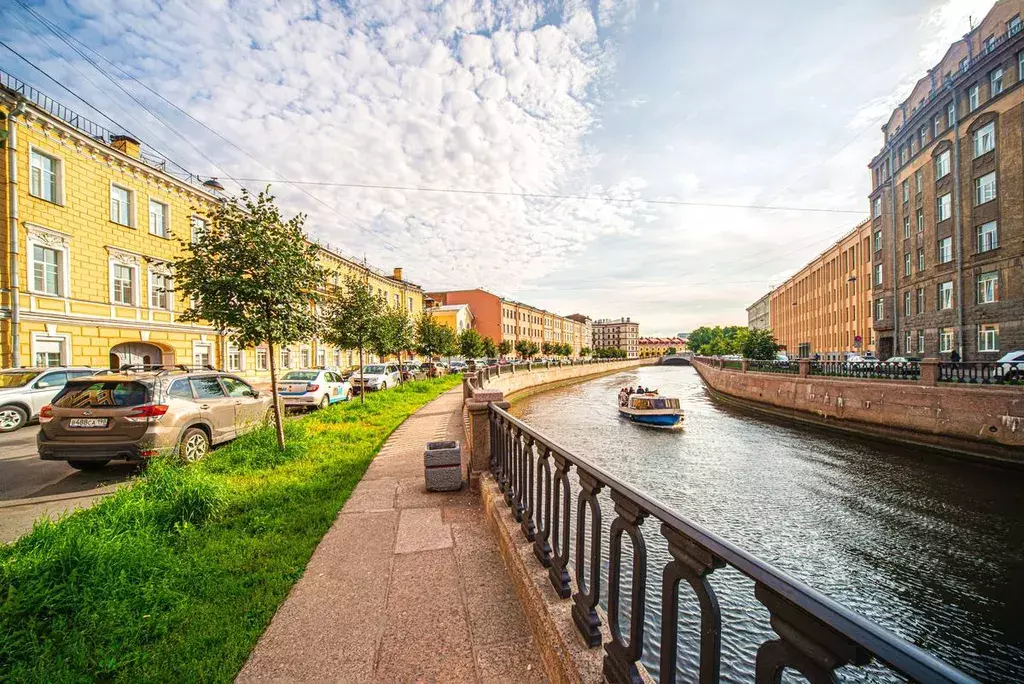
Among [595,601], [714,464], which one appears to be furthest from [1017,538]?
[595,601]

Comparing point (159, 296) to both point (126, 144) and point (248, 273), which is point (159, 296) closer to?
point (126, 144)

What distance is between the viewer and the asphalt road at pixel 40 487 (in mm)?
5162

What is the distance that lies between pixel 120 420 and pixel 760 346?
39.5 metres

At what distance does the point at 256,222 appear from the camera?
7973 mm

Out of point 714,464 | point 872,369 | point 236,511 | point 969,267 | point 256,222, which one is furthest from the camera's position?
point 969,267

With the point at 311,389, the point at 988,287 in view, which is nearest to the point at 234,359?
the point at 311,389

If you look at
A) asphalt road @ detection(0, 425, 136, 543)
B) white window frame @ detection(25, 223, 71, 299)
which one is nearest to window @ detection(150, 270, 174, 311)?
white window frame @ detection(25, 223, 71, 299)

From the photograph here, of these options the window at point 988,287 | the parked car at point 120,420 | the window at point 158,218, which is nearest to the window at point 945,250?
the window at point 988,287

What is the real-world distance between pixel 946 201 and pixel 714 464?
2685 centimetres

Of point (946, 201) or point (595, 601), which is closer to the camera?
point (595, 601)

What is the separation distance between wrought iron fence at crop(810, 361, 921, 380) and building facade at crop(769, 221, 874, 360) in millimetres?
17353

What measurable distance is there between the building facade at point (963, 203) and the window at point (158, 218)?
136 feet

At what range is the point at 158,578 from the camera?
3.42 meters

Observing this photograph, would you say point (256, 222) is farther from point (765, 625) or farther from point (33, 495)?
point (765, 625)
